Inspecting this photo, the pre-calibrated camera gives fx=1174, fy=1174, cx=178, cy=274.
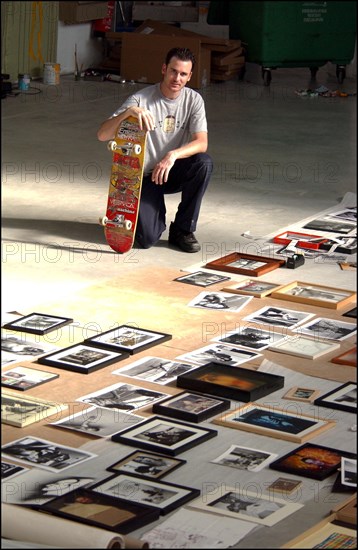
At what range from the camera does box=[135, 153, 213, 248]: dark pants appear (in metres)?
6.81

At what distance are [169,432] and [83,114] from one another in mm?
7696

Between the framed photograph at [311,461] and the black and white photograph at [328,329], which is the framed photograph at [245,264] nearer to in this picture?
the black and white photograph at [328,329]

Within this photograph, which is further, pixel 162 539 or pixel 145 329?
pixel 145 329

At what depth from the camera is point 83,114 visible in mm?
11586

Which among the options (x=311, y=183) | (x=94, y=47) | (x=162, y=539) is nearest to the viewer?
(x=162, y=539)

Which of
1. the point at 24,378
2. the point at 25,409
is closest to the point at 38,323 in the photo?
the point at 24,378

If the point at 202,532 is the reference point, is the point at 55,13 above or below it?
above

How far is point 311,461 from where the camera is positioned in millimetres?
4090

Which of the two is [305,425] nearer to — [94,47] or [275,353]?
[275,353]

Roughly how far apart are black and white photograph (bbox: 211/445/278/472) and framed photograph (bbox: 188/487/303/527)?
21cm

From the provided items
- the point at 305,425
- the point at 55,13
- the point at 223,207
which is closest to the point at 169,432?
the point at 305,425

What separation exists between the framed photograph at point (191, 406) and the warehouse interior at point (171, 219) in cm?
14

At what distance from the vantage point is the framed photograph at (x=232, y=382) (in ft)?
15.2

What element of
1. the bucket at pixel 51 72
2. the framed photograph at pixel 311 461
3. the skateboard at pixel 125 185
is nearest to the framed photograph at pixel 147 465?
the framed photograph at pixel 311 461
